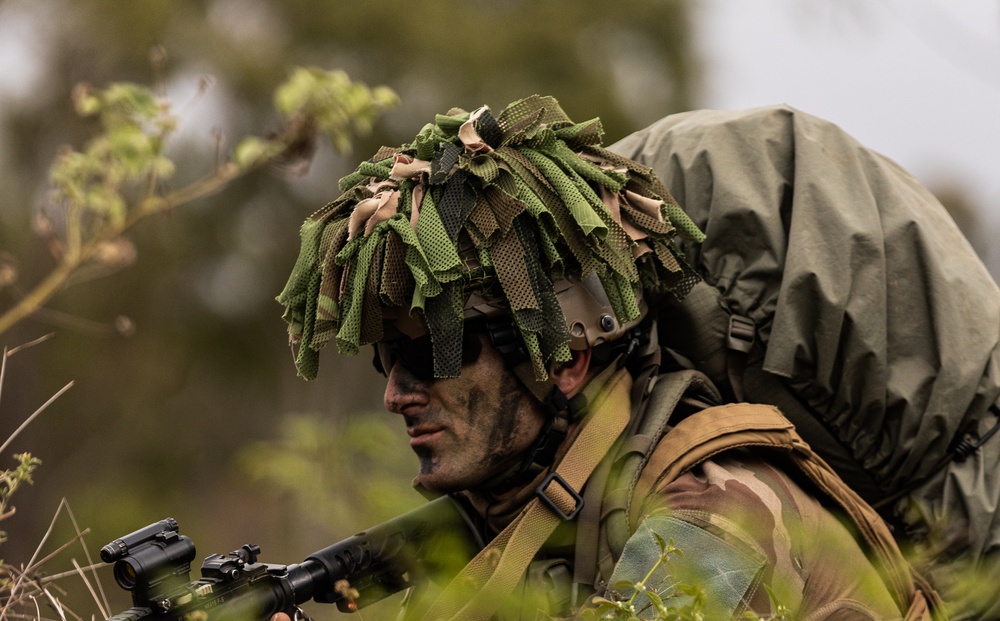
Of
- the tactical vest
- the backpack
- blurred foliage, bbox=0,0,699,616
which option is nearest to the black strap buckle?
the tactical vest

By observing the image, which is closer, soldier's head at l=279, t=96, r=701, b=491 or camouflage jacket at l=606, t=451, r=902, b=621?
camouflage jacket at l=606, t=451, r=902, b=621

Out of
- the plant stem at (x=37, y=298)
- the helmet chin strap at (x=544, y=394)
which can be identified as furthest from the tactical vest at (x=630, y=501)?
the plant stem at (x=37, y=298)

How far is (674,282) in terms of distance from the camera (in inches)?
150

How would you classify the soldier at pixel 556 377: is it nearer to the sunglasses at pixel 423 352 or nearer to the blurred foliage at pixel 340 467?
the sunglasses at pixel 423 352

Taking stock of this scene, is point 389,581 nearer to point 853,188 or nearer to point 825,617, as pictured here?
point 825,617

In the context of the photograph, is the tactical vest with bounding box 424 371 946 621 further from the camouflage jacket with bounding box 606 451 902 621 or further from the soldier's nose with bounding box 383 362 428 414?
the soldier's nose with bounding box 383 362 428 414

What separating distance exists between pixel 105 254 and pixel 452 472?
174 cm

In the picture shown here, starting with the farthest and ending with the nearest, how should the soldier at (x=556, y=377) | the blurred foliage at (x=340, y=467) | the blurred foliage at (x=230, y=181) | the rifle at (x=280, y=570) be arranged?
the blurred foliage at (x=230, y=181) < the soldier at (x=556, y=377) < the rifle at (x=280, y=570) < the blurred foliage at (x=340, y=467)

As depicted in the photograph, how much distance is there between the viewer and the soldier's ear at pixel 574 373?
12.4ft

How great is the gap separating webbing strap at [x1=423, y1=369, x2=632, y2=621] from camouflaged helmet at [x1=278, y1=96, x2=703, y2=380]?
0.21m

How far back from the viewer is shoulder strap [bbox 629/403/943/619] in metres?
3.42

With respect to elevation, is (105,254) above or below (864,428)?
above

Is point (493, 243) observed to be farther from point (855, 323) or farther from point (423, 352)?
point (855, 323)

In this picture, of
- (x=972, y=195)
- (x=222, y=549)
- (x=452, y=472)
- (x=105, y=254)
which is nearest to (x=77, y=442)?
(x=222, y=549)
